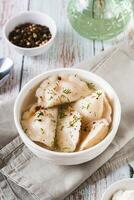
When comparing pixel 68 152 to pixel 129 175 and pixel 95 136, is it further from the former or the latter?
pixel 129 175

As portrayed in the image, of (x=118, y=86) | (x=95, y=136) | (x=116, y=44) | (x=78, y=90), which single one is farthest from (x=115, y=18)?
(x=95, y=136)

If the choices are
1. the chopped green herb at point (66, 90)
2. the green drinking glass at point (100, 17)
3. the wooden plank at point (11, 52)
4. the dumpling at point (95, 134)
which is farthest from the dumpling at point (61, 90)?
the green drinking glass at point (100, 17)

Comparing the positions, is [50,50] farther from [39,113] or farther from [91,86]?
[39,113]

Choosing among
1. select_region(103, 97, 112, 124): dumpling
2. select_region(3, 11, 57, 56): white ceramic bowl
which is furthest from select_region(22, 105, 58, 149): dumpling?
select_region(3, 11, 57, 56): white ceramic bowl

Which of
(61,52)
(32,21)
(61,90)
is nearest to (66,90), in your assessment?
(61,90)

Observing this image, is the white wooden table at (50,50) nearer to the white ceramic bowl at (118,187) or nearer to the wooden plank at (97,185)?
the wooden plank at (97,185)

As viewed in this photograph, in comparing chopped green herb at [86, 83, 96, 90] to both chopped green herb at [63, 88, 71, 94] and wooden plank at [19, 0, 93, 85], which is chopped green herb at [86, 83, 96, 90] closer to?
chopped green herb at [63, 88, 71, 94]
